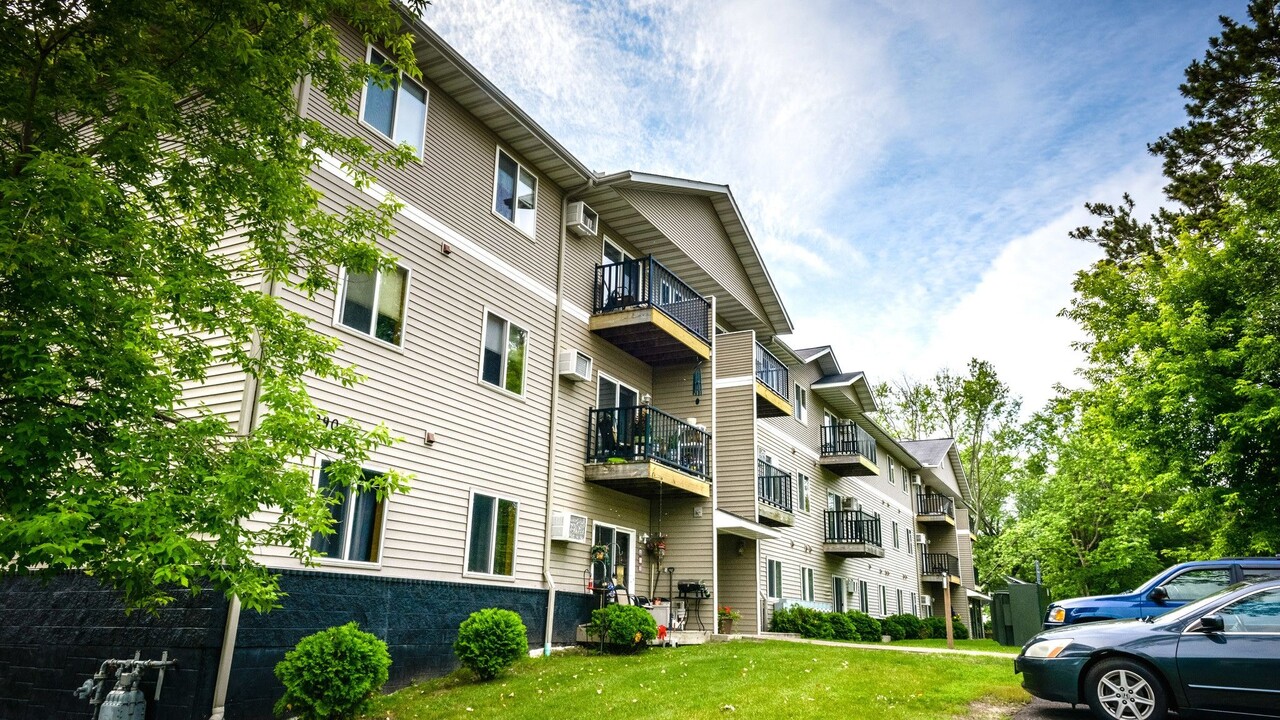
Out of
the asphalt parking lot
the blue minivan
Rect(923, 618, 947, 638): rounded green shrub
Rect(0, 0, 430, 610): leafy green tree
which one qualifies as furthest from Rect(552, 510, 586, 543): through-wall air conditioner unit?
Rect(923, 618, 947, 638): rounded green shrub

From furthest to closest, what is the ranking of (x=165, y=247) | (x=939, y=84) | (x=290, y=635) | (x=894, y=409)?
(x=894, y=409)
(x=939, y=84)
(x=290, y=635)
(x=165, y=247)

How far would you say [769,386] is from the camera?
22297 mm

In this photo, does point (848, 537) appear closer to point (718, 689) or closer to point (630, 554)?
point (630, 554)

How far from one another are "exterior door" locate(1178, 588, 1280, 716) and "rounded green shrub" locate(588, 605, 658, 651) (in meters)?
8.40

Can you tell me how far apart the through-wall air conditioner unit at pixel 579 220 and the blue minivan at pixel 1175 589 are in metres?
11.0

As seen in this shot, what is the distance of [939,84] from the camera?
2125 cm

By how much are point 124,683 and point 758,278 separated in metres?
18.1

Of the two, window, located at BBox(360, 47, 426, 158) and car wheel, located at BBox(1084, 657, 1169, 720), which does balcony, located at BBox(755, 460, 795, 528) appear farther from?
car wheel, located at BBox(1084, 657, 1169, 720)

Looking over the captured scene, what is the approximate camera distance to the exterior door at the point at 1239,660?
7141mm

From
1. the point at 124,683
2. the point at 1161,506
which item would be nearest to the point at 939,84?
the point at 124,683

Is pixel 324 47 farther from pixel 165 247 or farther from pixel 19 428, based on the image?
pixel 19 428

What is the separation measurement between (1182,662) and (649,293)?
1172cm

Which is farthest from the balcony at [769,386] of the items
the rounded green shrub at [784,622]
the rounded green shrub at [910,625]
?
the rounded green shrub at [910,625]

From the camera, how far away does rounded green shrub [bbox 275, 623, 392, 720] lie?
27.7ft
